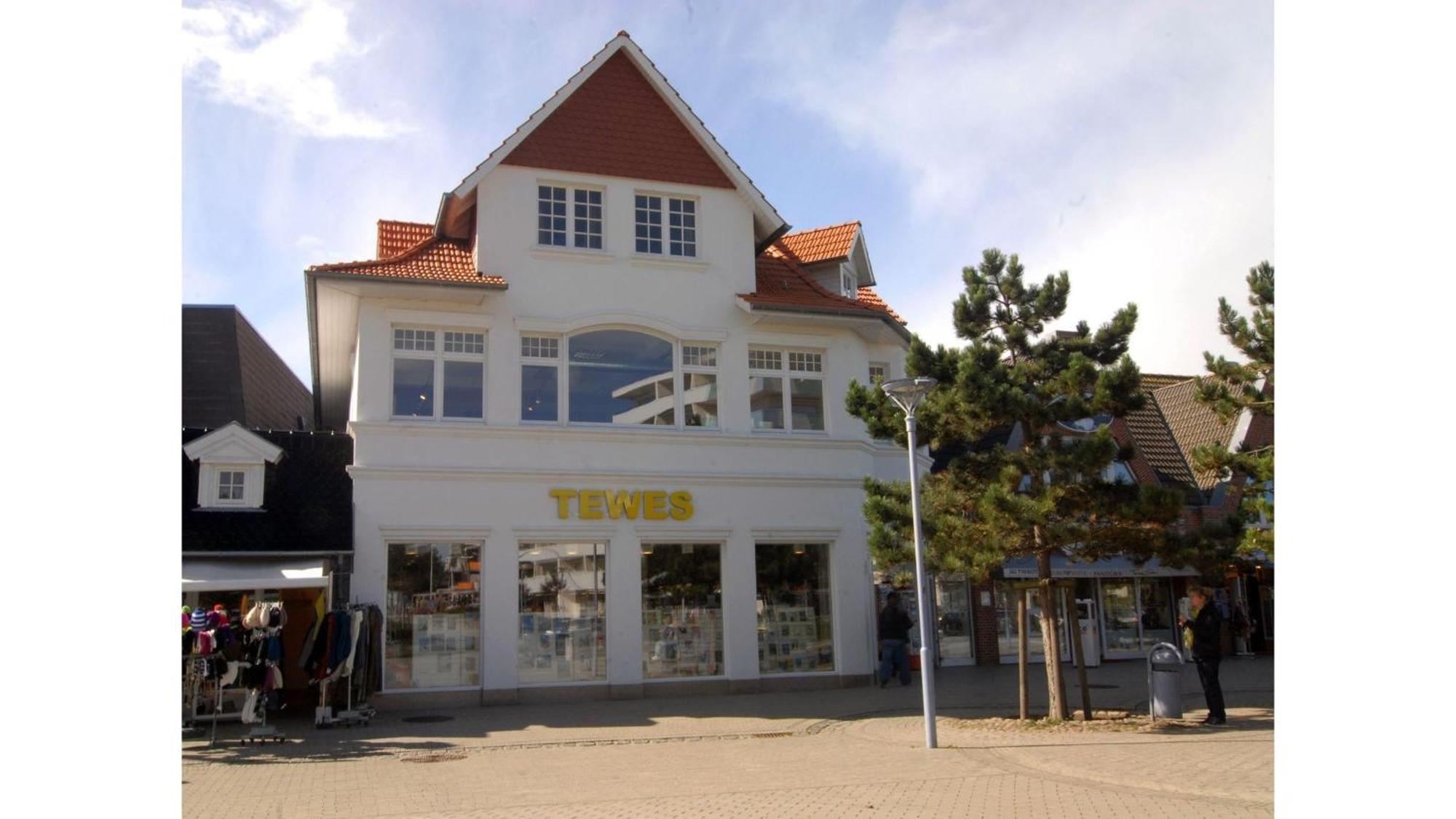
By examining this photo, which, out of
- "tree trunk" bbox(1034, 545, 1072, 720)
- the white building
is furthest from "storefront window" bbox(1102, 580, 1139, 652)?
"tree trunk" bbox(1034, 545, 1072, 720)

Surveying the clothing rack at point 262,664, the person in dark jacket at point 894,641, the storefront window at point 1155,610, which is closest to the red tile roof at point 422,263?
the clothing rack at point 262,664

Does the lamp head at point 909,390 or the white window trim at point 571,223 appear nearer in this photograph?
the lamp head at point 909,390

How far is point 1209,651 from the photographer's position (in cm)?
1481

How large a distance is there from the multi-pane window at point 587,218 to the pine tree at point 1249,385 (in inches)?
427

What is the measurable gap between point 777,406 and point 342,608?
28.3 ft

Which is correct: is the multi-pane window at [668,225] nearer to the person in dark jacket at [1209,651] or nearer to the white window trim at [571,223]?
the white window trim at [571,223]

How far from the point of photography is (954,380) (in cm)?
1535

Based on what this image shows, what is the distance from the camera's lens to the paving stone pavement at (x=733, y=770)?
9695 mm

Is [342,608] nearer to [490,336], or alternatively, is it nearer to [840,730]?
[490,336]

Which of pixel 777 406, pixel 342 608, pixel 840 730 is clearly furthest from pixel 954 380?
pixel 342 608

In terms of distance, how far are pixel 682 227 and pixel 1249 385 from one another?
10.4m

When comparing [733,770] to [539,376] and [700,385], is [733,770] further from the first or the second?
[700,385]

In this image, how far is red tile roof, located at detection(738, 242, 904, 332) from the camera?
2152cm

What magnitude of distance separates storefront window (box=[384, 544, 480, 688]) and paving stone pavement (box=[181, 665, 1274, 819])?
1720 mm
